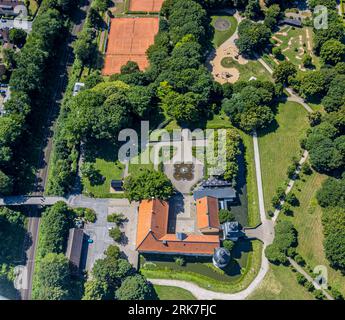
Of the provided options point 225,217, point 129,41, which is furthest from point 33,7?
point 225,217

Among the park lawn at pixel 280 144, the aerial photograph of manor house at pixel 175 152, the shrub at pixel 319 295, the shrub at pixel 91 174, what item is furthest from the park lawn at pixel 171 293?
the shrub at pixel 91 174

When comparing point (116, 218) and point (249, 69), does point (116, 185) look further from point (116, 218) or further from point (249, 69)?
point (249, 69)

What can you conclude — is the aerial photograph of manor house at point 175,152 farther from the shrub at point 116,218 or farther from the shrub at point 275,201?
the shrub at point 275,201

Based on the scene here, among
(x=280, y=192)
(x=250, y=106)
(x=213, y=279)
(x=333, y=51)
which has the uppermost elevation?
(x=333, y=51)

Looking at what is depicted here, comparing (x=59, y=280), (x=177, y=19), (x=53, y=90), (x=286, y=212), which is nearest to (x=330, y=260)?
(x=286, y=212)

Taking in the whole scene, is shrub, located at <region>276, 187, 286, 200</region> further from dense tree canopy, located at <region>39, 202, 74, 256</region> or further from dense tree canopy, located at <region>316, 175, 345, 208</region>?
dense tree canopy, located at <region>39, 202, 74, 256</region>
